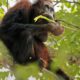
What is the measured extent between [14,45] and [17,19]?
0.80 ft

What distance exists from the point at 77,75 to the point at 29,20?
2.82 feet

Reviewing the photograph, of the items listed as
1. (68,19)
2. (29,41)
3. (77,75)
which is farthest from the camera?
(29,41)

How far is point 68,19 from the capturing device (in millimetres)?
851

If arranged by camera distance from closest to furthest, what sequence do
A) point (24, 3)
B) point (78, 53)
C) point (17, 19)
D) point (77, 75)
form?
point (78, 53)
point (77, 75)
point (17, 19)
point (24, 3)

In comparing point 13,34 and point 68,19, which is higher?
point 68,19

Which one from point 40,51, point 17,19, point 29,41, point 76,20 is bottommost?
point 40,51

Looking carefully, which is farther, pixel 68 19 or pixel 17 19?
pixel 17 19

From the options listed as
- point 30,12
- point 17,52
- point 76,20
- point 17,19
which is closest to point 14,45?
point 17,52

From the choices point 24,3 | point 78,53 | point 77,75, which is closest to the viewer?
point 78,53

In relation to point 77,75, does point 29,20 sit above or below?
above

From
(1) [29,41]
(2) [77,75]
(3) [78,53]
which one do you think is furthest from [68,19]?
(1) [29,41]

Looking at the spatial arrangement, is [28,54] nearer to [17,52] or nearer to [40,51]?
[17,52]

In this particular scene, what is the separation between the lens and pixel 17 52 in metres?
2.07

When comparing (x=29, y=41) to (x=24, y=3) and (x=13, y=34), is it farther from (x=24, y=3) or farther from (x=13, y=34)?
(x=24, y=3)
